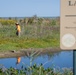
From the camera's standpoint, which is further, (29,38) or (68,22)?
(29,38)

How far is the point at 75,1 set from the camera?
2555 mm

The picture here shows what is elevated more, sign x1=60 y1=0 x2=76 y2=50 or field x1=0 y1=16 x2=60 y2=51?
sign x1=60 y1=0 x2=76 y2=50

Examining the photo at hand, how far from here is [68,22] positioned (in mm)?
2578

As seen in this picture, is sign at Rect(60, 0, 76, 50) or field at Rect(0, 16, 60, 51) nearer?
sign at Rect(60, 0, 76, 50)

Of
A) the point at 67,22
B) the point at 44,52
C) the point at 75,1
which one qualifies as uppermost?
the point at 75,1

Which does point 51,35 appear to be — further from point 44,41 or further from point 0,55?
point 0,55

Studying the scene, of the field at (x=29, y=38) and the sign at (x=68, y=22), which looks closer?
the sign at (x=68, y=22)

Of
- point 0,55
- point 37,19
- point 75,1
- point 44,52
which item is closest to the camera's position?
point 75,1

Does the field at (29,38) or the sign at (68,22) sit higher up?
the sign at (68,22)

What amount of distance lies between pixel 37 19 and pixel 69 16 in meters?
24.9

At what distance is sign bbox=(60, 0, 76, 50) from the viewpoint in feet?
8.43

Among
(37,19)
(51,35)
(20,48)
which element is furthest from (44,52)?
(37,19)

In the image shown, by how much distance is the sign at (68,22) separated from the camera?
8.43ft

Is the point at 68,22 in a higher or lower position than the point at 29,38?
higher
